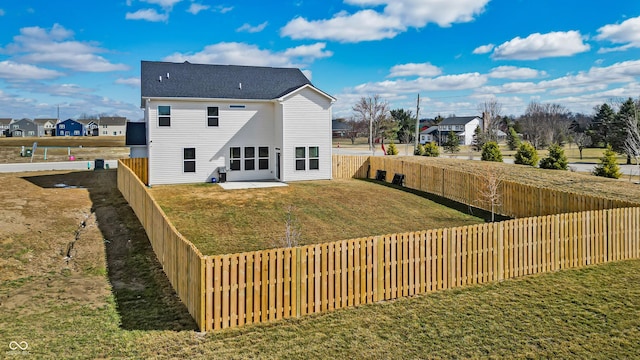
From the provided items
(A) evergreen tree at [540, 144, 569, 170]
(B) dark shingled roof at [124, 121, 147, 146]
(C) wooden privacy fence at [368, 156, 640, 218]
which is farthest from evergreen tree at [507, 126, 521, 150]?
(B) dark shingled roof at [124, 121, 147, 146]

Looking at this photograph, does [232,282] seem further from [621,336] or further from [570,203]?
[570,203]

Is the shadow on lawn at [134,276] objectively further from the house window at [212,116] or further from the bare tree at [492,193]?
the bare tree at [492,193]

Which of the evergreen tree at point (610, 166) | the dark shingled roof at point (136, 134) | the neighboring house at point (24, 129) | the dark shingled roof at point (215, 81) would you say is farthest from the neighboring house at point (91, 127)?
the evergreen tree at point (610, 166)

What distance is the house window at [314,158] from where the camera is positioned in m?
28.4

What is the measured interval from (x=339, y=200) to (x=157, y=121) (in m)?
12.2

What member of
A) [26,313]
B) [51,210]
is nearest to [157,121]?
[51,210]

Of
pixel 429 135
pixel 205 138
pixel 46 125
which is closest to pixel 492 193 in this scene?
pixel 205 138

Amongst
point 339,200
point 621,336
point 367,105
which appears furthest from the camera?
point 367,105

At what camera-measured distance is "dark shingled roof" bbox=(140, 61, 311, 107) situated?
88.9ft

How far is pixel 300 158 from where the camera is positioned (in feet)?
92.3

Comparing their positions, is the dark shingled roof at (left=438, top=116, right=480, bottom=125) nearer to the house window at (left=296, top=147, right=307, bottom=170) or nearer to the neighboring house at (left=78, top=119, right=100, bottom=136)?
the house window at (left=296, top=147, right=307, bottom=170)

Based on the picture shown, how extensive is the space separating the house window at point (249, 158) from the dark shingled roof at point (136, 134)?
705 cm

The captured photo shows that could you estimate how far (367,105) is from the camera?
83.5 meters

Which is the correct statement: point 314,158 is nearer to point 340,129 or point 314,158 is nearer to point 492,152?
point 492,152
